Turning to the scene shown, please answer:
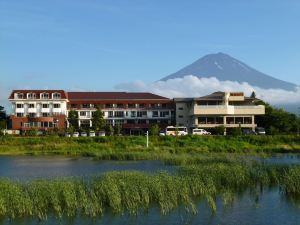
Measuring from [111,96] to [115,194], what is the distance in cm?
5750

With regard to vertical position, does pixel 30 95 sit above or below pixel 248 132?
above

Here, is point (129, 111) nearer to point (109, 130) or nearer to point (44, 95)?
point (109, 130)

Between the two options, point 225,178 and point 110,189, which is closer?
point 110,189

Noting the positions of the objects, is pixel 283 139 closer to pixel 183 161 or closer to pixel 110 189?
pixel 183 161

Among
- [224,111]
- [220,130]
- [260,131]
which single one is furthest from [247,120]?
[220,130]

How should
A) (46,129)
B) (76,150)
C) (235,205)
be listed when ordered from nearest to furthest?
(235,205), (76,150), (46,129)

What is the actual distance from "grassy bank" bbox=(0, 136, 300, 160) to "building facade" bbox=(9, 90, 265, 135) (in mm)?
11915

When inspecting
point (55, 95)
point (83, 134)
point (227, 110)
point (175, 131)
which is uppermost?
point (55, 95)

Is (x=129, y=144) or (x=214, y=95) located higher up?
(x=214, y=95)

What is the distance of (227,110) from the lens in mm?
65125

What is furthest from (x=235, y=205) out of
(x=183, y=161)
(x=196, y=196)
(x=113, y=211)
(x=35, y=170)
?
(x=35, y=170)

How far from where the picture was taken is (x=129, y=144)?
49.0 meters

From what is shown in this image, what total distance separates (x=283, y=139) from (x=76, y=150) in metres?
22.4

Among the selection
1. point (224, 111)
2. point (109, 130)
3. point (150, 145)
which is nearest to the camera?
point (150, 145)
